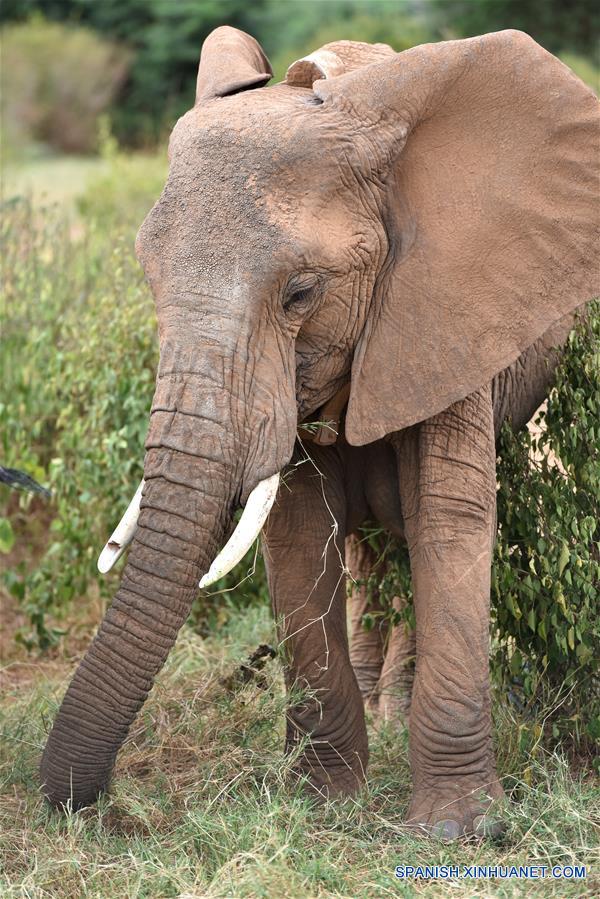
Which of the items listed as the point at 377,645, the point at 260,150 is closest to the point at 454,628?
the point at 260,150

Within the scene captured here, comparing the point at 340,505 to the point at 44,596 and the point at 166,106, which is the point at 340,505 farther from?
the point at 166,106

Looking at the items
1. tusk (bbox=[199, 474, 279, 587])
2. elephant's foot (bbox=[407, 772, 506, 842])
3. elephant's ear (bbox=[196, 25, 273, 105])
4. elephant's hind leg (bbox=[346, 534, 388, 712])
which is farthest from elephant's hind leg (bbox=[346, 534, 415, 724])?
elephant's ear (bbox=[196, 25, 273, 105])

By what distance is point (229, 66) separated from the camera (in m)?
4.43

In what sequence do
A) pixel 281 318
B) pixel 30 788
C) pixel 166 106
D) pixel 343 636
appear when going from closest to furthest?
1. pixel 281 318
2. pixel 30 788
3. pixel 343 636
4. pixel 166 106

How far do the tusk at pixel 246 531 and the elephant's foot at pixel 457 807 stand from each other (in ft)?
3.43

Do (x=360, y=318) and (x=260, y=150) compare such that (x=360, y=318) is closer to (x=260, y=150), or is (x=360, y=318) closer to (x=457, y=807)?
(x=260, y=150)

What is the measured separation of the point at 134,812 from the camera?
4.21 m

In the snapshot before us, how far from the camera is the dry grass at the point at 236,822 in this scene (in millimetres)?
3910

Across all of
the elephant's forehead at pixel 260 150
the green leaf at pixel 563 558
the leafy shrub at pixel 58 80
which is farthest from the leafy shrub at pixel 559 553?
the leafy shrub at pixel 58 80

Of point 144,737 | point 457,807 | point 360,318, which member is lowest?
point 144,737

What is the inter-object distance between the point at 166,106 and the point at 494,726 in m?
25.6

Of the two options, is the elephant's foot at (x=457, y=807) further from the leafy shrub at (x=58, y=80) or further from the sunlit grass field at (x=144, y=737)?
the leafy shrub at (x=58, y=80)

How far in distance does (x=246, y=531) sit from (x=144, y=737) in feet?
4.94

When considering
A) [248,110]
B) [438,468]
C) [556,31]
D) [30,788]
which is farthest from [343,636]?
[556,31]
